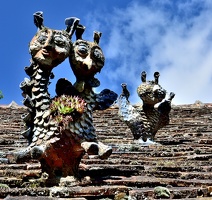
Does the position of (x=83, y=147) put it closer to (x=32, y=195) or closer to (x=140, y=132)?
(x=32, y=195)

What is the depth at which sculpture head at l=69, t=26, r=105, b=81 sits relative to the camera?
3217 mm

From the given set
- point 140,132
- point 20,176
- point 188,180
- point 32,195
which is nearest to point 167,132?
point 140,132

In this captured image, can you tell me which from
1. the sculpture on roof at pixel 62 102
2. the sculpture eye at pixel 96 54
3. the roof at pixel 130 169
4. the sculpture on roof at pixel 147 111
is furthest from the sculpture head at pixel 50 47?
the sculpture on roof at pixel 147 111

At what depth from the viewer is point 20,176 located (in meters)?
3.10

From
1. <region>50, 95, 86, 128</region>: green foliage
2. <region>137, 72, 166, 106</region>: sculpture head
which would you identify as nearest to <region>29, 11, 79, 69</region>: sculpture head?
<region>50, 95, 86, 128</region>: green foliage

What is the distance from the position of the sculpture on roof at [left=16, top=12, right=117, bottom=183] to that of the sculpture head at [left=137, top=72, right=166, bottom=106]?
202 centimetres

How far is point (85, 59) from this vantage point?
3.23 metres

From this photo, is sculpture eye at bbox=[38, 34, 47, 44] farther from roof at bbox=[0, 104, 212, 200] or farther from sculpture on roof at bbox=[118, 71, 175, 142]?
sculpture on roof at bbox=[118, 71, 175, 142]

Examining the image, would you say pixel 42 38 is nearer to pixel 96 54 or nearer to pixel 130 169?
pixel 96 54

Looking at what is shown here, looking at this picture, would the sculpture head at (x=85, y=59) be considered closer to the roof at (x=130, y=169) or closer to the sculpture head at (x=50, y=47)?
the sculpture head at (x=50, y=47)

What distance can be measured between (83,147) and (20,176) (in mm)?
530

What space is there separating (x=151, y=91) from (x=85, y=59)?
224cm

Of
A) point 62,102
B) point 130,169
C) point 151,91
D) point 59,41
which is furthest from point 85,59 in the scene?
point 151,91

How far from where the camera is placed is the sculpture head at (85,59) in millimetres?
3217
